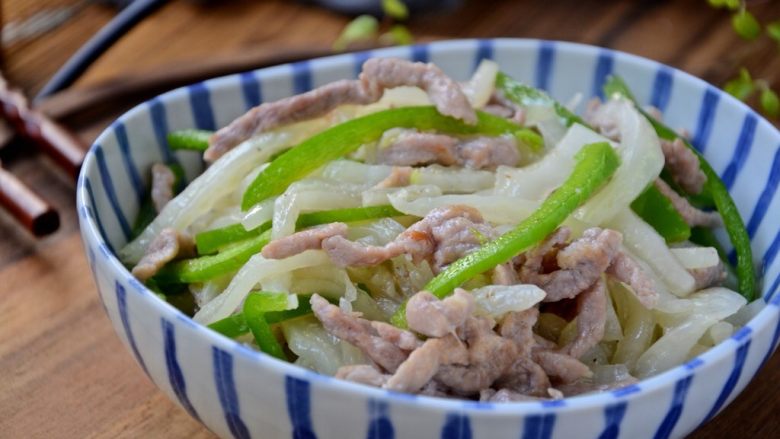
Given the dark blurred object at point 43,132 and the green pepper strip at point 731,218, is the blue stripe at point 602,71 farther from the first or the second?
the dark blurred object at point 43,132

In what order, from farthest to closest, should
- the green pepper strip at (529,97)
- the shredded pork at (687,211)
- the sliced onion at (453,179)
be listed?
1. the green pepper strip at (529,97)
2. the shredded pork at (687,211)
3. the sliced onion at (453,179)

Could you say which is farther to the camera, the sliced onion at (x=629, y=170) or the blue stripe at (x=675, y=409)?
the sliced onion at (x=629, y=170)

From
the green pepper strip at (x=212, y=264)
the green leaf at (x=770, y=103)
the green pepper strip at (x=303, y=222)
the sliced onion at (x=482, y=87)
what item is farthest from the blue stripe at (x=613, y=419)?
the green leaf at (x=770, y=103)

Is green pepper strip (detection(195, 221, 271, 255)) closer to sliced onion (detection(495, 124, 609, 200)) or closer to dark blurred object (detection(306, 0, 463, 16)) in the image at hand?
sliced onion (detection(495, 124, 609, 200))

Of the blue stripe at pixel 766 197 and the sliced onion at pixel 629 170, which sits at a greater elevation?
the sliced onion at pixel 629 170

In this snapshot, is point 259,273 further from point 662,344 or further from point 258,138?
point 662,344

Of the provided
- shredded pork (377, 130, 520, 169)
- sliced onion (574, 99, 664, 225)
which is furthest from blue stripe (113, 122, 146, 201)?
sliced onion (574, 99, 664, 225)

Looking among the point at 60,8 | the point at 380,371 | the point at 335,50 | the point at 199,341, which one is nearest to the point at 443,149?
the point at 380,371
